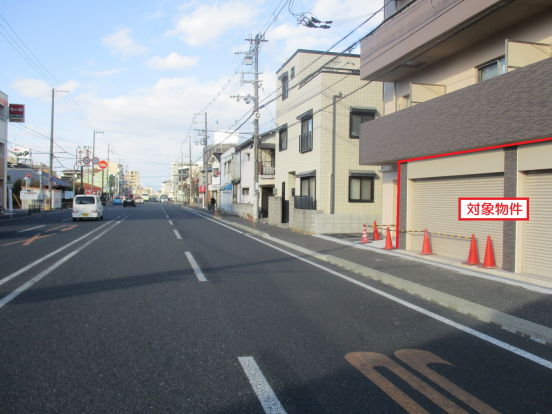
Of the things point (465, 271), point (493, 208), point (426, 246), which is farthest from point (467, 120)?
point (426, 246)

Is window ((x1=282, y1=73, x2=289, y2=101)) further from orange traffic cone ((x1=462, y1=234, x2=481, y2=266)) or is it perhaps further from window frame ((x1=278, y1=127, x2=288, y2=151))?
orange traffic cone ((x1=462, y1=234, x2=481, y2=266))

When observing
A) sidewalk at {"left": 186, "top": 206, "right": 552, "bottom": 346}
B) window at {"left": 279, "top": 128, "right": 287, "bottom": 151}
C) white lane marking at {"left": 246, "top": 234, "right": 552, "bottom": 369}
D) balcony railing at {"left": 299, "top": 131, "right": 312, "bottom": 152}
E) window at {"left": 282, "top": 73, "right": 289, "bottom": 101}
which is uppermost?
window at {"left": 282, "top": 73, "right": 289, "bottom": 101}

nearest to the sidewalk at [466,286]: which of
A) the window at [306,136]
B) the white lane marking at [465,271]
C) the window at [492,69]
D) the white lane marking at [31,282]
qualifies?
the white lane marking at [465,271]

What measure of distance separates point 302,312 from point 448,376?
2.43 meters

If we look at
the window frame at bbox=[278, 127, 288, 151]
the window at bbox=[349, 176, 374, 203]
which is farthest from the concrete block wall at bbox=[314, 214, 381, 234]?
the window frame at bbox=[278, 127, 288, 151]

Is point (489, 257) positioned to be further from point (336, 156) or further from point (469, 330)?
point (336, 156)

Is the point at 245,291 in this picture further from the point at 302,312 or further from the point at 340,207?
the point at 340,207

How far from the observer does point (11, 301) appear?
616cm

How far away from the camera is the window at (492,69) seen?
10289 mm

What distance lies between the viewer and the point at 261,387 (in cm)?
357

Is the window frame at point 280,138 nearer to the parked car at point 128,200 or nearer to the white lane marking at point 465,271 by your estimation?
the white lane marking at point 465,271

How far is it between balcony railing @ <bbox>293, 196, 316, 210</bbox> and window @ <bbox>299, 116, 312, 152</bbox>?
2525mm

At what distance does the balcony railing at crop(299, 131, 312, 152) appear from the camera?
21.3 meters

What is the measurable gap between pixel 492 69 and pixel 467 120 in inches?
78.0
